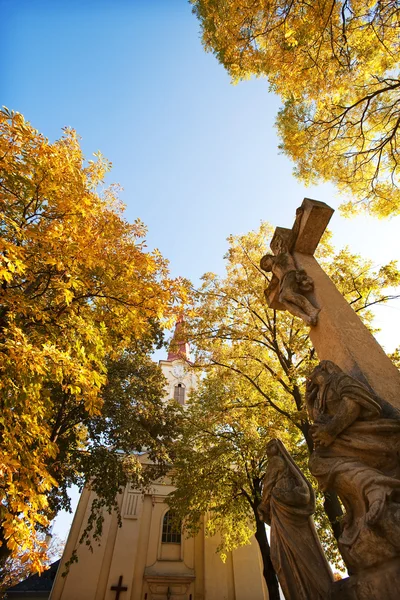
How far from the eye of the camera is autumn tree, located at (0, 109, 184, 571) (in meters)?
3.40

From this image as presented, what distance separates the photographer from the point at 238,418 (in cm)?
927

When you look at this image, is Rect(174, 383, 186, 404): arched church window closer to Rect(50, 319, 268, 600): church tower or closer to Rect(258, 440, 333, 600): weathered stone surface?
Rect(50, 319, 268, 600): church tower

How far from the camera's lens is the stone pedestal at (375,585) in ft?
5.83

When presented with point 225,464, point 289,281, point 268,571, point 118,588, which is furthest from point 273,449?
point 118,588

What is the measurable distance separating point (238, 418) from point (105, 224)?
665 centimetres

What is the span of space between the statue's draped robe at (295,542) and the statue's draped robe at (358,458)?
0.35 metres

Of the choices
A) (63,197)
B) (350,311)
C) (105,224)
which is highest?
(105,224)

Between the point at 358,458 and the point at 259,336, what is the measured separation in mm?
6687

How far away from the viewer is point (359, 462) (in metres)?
2.23

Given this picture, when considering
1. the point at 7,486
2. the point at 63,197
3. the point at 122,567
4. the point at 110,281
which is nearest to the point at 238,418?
the point at 110,281

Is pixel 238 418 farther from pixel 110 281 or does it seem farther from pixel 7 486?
pixel 7 486

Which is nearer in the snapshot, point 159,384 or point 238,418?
point 238,418

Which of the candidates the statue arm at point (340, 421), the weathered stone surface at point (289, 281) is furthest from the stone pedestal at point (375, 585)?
the weathered stone surface at point (289, 281)

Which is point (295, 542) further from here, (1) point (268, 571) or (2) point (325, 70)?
(1) point (268, 571)
